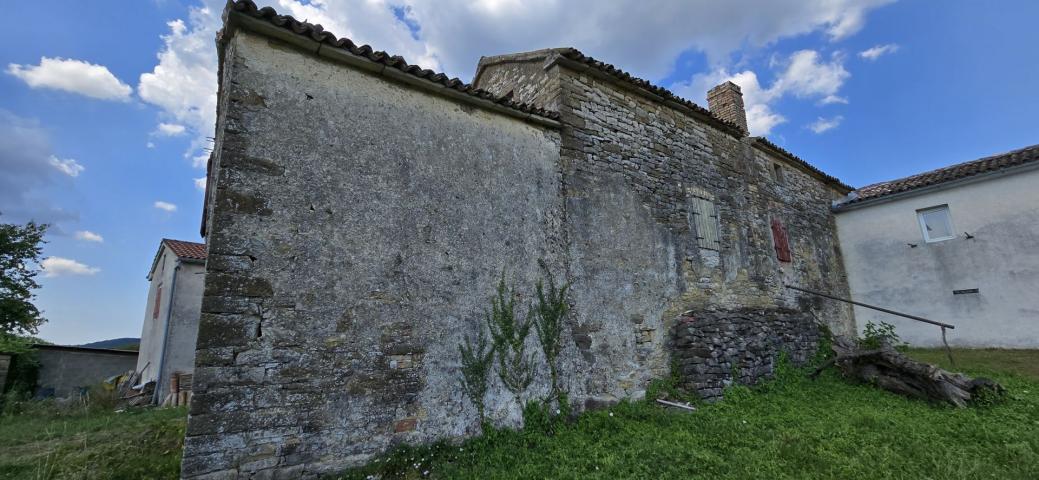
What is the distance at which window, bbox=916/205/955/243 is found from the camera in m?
10.6

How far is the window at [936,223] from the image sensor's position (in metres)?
10.6

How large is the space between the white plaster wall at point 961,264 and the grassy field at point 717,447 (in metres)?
3.98

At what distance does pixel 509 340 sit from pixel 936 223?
11.9 m

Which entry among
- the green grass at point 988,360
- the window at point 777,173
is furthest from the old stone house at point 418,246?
the window at point 777,173

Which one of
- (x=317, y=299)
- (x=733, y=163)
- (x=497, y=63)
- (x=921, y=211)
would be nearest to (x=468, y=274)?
(x=317, y=299)

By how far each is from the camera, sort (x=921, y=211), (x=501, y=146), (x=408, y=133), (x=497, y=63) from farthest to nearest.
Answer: (x=921, y=211), (x=497, y=63), (x=501, y=146), (x=408, y=133)

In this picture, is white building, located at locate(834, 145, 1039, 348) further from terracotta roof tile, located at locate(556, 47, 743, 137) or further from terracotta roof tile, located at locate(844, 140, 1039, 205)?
terracotta roof tile, located at locate(556, 47, 743, 137)

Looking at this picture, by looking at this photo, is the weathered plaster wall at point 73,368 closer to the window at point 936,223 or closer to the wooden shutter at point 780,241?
the wooden shutter at point 780,241

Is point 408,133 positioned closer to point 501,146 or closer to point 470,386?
point 501,146

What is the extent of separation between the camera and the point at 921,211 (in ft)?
36.3

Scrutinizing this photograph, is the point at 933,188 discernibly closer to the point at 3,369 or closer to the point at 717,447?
the point at 717,447

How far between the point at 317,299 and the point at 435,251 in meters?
1.35

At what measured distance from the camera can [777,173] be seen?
10820 mm

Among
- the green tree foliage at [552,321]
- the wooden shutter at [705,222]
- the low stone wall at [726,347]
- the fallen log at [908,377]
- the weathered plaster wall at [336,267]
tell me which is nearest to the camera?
the weathered plaster wall at [336,267]
